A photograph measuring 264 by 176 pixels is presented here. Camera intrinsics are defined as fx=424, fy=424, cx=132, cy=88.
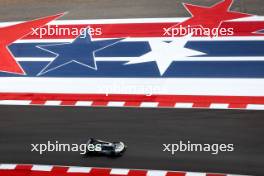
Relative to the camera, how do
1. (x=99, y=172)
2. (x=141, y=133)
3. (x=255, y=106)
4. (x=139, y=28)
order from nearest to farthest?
(x=99, y=172) < (x=141, y=133) < (x=255, y=106) < (x=139, y=28)

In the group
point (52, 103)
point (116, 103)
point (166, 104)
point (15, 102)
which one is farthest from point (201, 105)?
point (15, 102)

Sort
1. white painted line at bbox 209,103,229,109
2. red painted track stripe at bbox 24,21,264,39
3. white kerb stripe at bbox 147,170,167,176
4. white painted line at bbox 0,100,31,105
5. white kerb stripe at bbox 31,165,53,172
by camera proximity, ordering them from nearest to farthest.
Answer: white kerb stripe at bbox 147,170,167,176, white kerb stripe at bbox 31,165,53,172, white painted line at bbox 209,103,229,109, white painted line at bbox 0,100,31,105, red painted track stripe at bbox 24,21,264,39

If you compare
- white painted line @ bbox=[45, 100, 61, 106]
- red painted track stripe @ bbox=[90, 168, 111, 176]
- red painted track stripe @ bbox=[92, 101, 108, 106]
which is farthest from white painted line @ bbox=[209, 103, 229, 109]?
white painted line @ bbox=[45, 100, 61, 106]

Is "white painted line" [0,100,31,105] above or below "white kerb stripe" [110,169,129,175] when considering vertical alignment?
above

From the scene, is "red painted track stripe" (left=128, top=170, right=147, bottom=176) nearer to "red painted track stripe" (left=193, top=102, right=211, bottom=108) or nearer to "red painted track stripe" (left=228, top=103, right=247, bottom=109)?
"red painted track stripe" (left=193, top=102, right=211, bottom=108)

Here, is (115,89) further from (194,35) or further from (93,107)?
(194,35)

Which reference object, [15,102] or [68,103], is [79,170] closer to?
[68,103]
